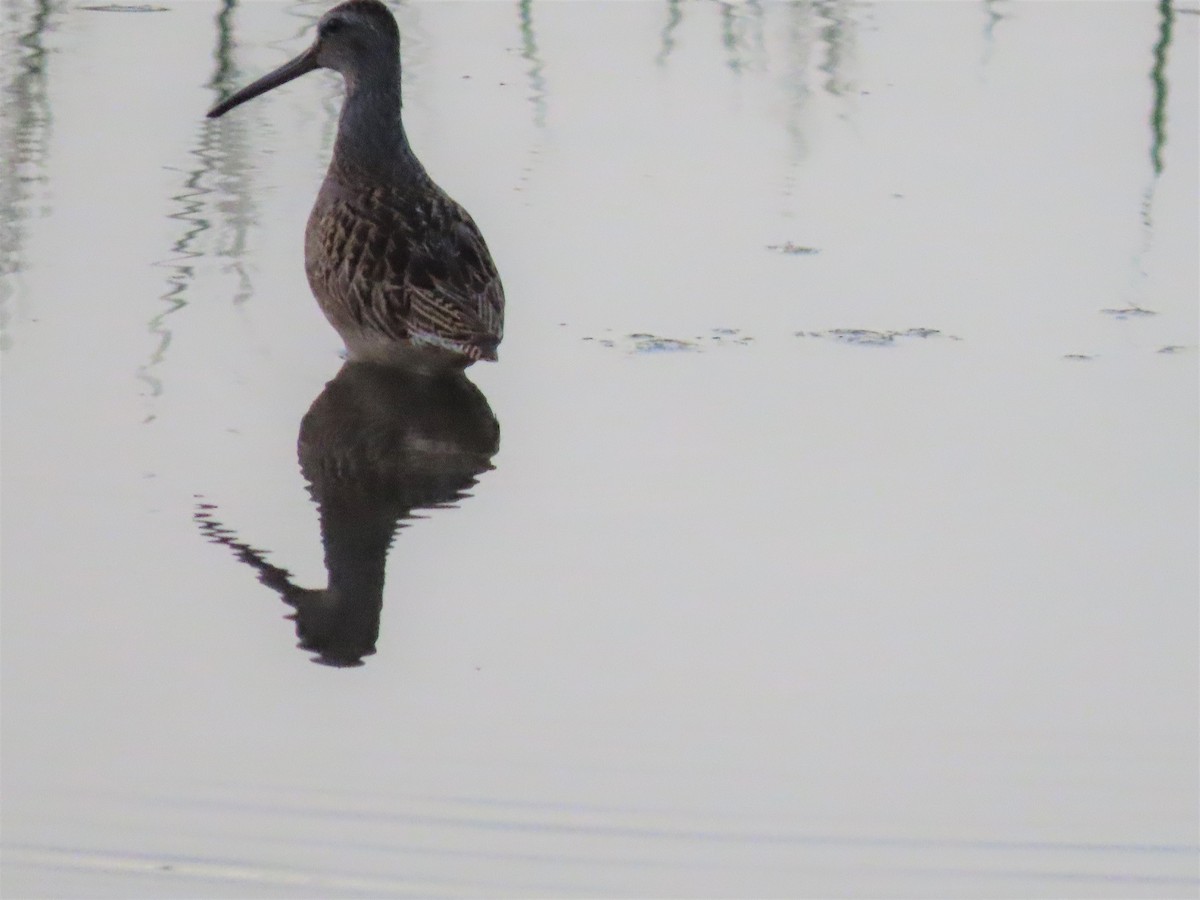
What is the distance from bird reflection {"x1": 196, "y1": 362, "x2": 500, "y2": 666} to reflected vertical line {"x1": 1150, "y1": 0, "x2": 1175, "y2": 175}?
134 inches

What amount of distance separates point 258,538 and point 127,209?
8.53 ft

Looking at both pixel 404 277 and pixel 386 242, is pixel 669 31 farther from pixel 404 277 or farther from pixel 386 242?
pixel 404 277

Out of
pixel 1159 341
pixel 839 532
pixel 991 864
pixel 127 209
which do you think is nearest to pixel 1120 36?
pixel 1159 341

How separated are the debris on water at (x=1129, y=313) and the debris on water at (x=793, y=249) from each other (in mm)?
952

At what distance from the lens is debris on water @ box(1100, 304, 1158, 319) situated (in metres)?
6.54

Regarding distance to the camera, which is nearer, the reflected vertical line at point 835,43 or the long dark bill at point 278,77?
the long dark bill at point 278,77

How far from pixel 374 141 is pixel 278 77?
0.86 meters

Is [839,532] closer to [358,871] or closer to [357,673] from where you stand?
[357,673]

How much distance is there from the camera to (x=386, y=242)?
6.18 m

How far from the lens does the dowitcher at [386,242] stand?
5.95 meters

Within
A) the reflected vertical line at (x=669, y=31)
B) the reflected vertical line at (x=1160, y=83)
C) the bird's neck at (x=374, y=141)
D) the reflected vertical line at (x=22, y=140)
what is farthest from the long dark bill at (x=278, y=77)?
the reflected vertical line at (x=1160, y=83)

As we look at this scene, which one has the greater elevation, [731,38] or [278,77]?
[278,77]

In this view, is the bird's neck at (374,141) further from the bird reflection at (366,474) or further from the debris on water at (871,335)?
the debris on water at (871,335)

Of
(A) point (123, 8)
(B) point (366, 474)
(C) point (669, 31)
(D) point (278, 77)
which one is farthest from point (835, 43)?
(B) point (366, 474)
